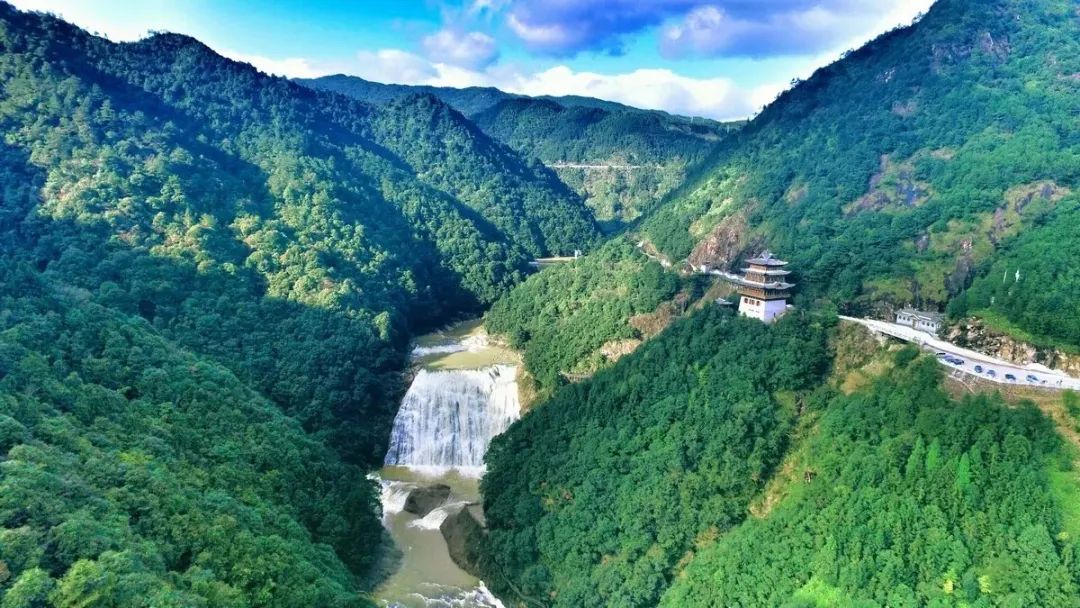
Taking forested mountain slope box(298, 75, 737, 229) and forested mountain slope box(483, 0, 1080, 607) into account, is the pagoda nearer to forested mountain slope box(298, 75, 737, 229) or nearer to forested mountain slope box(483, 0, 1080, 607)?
forested mountain slope box(483, 0, 1080, 607)

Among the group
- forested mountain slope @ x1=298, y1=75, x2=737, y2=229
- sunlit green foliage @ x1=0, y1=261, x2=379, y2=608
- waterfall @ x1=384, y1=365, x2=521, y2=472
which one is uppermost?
forested mountain slope @ x1=298, y1=75, x2=737, y2=229

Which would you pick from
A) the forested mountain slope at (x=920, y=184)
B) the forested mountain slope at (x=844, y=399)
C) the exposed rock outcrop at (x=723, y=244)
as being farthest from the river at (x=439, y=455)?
the exposed rock outcrop at (x=723, y=244)

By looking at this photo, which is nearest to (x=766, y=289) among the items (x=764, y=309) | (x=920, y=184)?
(x=764, y=309)

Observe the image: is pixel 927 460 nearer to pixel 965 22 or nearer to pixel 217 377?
pixel 217 377

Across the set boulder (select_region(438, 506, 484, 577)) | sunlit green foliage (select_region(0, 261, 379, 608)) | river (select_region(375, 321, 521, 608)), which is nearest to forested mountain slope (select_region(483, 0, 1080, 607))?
boulder (select_region(438, 506, 484, 577))

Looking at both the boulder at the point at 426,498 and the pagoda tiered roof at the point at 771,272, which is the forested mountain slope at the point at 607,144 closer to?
the pagoda tiered roof at the point at 771,272

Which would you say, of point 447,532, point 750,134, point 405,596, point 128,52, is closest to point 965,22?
point 750,134
